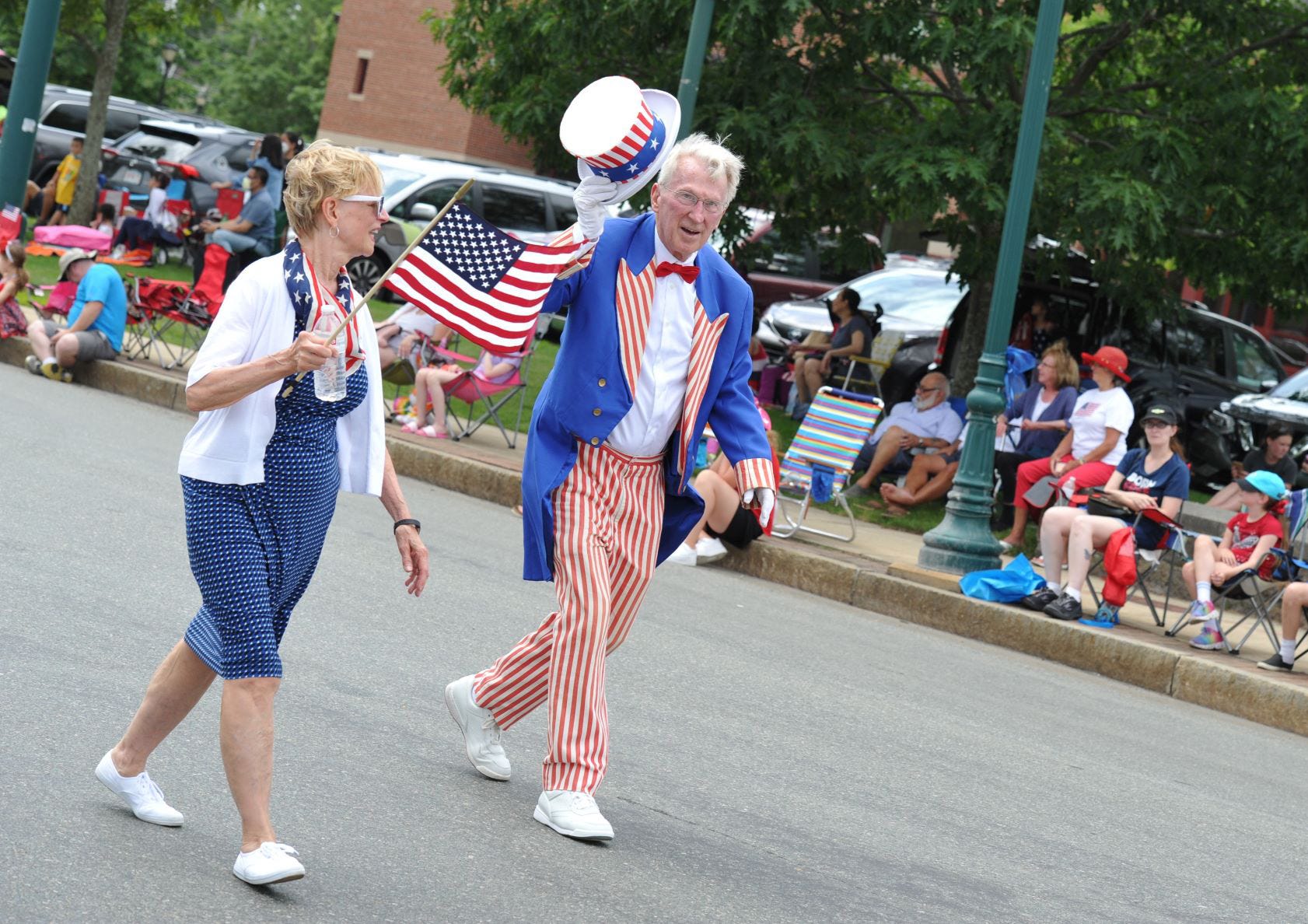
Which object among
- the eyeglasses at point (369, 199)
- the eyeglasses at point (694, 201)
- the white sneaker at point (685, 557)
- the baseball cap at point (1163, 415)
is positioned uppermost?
the eyeglasses at point (694, 201)

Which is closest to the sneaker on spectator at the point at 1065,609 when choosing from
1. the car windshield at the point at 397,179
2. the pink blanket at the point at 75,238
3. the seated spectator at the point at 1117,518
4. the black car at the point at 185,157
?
the seated spectator at the point at 1117,518

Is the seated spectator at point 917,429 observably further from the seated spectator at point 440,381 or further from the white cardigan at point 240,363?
the white cardigan at point 240,363

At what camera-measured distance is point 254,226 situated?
18.1 m

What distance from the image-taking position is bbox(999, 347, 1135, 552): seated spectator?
41.0ft

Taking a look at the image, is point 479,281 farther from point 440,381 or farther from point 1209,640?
point 440,381

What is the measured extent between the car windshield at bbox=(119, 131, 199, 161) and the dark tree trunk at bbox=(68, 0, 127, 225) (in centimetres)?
273

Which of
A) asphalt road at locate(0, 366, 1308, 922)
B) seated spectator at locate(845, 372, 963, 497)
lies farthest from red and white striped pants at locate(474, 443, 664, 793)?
seated spectator at locate(845, 372, 963, 497)

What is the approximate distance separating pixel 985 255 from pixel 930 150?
1700 mm

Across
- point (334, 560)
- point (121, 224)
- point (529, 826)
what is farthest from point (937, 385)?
point (121, 224)

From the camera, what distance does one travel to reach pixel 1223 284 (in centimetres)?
1577

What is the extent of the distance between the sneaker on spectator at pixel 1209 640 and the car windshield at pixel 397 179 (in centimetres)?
1455

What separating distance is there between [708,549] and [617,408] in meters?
6.48

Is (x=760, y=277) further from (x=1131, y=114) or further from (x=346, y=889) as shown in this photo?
(x=346, y=889)

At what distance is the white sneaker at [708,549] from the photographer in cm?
1146
